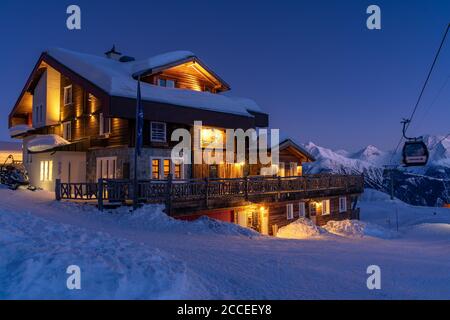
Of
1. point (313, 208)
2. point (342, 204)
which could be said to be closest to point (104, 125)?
point (313, 208)

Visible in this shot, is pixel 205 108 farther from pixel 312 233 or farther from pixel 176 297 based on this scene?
pixel 176 297

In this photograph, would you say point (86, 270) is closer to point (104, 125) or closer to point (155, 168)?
point (155, 168)

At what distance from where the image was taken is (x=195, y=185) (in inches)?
700

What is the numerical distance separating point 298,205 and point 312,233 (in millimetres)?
9269

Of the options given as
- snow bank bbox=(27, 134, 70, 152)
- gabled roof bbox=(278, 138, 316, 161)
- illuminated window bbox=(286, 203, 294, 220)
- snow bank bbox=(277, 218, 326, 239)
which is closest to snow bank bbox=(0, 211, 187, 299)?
snow bank bbox=(277, 218, 326, 239)

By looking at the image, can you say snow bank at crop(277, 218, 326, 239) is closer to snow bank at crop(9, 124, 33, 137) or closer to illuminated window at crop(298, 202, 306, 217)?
illuminated window at crop(298, 202, 306, 217)

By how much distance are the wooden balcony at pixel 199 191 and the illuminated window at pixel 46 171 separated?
5.63m

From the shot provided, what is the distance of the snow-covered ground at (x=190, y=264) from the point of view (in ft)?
20.0

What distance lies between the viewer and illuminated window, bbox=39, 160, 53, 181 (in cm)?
2492

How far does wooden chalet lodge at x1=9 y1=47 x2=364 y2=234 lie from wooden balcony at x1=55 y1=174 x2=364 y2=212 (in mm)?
52

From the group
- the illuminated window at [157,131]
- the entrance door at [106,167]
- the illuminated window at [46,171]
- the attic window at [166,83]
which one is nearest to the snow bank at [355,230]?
the illuminated window at [157,131]

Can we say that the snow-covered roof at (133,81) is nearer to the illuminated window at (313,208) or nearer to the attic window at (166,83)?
the attic window at (166,83)

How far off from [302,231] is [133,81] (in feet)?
46.1

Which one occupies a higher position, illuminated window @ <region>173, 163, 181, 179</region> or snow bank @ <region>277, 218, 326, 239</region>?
illuminated window @ <region>173, 163, 181, 179</region>
